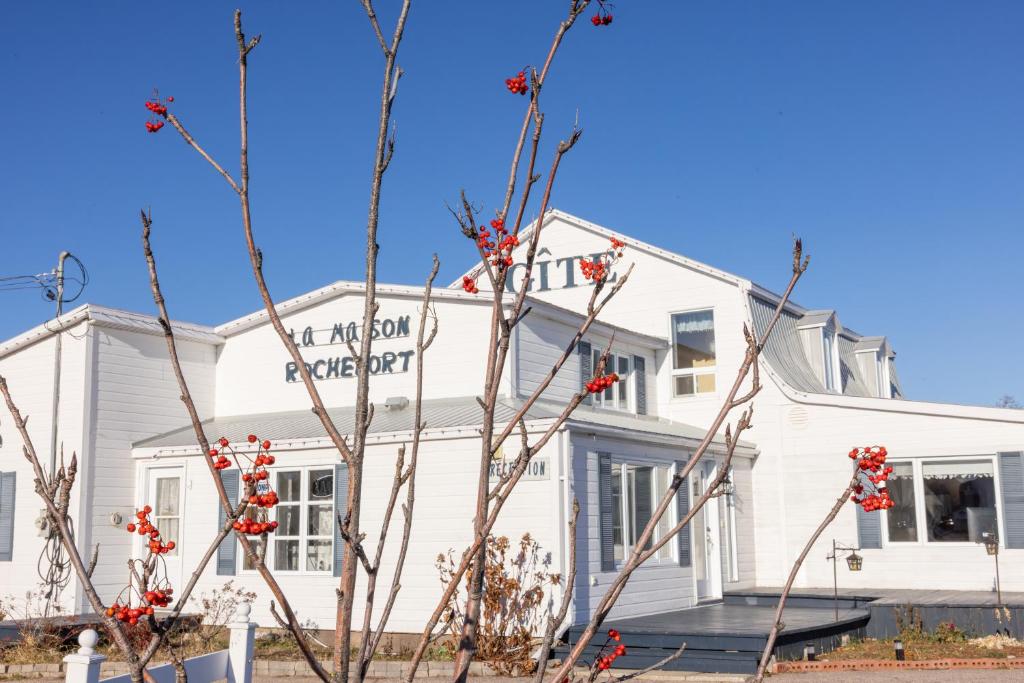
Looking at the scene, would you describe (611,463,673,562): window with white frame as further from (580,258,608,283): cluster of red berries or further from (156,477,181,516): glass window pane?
(580,258,608,283): cluster of red berries

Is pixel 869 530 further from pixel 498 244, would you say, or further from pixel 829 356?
pixel 498 244

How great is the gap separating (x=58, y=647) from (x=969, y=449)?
1396 centimetres

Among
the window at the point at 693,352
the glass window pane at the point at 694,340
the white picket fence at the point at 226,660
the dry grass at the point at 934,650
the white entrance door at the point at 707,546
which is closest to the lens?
the white picket fence at the point at 226,660

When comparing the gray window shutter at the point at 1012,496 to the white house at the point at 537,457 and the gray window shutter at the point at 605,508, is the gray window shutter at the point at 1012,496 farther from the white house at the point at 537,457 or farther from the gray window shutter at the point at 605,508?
the gray window shutter at the point at 605,508

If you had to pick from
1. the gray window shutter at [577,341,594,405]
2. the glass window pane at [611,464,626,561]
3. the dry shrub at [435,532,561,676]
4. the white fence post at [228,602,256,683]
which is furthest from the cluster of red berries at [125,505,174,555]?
the gray window shutter at [577,341,594,405]

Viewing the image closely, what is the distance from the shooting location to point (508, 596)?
522 inches

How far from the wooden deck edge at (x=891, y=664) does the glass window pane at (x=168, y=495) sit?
9.74m

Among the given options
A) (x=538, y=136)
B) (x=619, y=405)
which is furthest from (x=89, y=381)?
(x=538, y=136)

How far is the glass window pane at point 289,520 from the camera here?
15578 millimetres

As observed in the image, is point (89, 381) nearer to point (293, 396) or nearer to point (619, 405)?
point (293, 396)

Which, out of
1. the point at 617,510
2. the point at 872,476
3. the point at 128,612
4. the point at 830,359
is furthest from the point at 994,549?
the point at 128,612

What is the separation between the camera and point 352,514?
1727 millimetres

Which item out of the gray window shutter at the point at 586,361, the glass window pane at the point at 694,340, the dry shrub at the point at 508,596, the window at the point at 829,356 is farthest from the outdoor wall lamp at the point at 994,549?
the dry shrub at the point at 508,596

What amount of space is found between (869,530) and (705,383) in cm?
409
